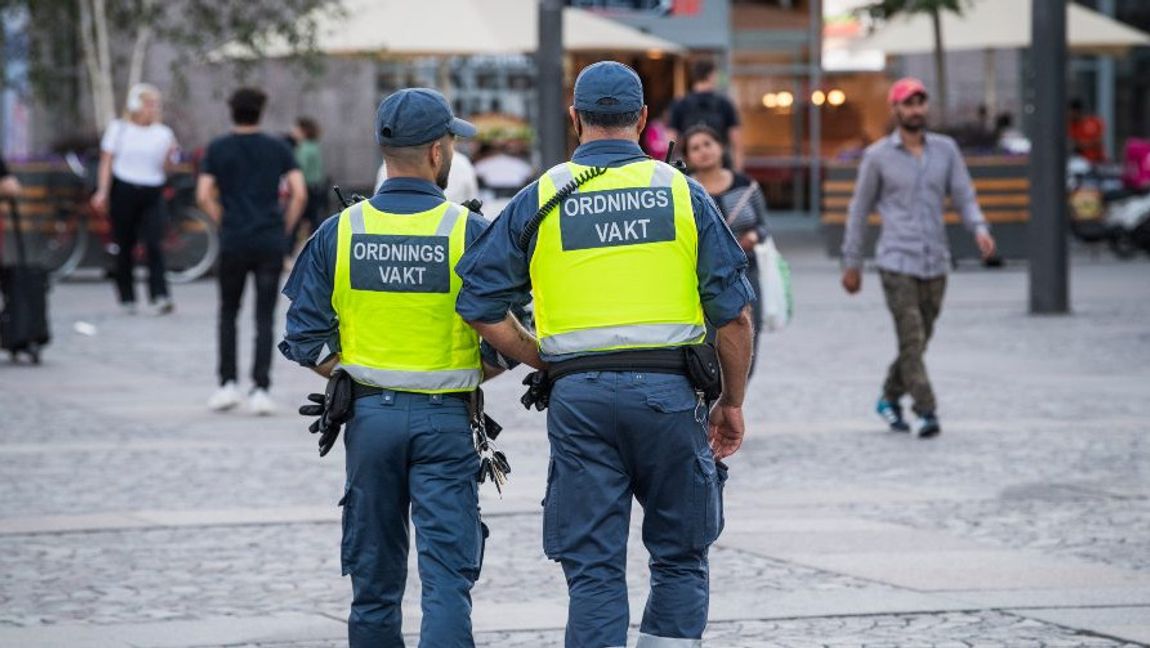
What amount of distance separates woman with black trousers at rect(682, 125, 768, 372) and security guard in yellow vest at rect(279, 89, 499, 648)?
479 cm

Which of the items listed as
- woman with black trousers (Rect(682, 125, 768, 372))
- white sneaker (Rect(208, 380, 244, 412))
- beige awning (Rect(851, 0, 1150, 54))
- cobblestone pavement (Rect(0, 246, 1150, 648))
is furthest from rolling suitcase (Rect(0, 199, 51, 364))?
beige awning (Rect(851, 0, 1150, 54))

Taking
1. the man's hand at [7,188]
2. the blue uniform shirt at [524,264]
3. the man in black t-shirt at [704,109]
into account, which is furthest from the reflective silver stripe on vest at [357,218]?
the man in black t-shirt at [704,109]

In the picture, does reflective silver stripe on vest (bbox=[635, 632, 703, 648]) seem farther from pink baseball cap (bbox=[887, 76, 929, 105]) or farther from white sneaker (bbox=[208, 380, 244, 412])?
white sneaker (bbox=[208, 380, 244, 412])

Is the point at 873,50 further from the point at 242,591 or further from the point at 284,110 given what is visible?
the point at 242,591

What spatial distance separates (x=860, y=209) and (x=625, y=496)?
6124mm

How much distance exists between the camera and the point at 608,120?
5.46 meters

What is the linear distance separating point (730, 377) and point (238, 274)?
7055mm

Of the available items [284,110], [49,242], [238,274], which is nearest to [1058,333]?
[238,274]

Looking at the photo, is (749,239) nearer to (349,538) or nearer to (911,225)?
(911,225)

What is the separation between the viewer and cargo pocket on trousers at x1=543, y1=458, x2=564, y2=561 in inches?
211

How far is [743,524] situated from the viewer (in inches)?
340

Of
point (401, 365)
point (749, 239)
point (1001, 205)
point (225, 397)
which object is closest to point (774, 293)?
point (749, 239)

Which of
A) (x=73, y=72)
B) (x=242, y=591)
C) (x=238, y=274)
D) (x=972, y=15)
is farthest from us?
(x=73, y=72)

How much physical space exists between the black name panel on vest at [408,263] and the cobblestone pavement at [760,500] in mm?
1401
